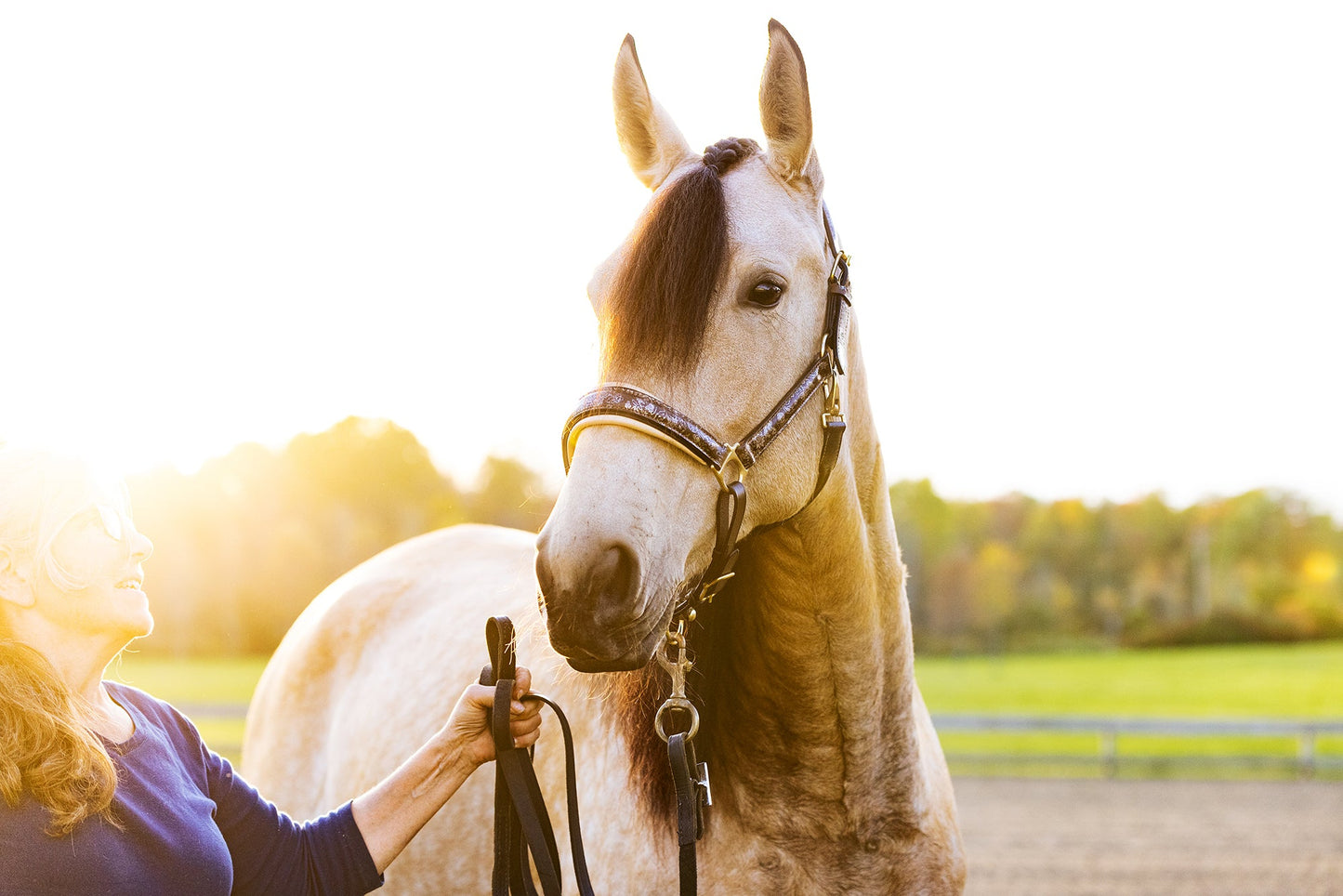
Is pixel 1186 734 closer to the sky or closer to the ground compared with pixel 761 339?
closer to the ground

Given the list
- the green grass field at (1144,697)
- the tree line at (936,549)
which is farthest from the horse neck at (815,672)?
the green grass field at (1144,697)

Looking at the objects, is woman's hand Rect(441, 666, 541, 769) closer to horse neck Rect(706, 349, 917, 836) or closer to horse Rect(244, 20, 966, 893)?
horse Rect(244, 20, 966, 893)

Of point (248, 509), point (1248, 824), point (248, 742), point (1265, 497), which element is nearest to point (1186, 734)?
point (1248, 824)

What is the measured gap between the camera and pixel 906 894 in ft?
8.26

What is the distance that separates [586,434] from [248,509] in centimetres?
2780

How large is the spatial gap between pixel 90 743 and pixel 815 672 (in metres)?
1.44

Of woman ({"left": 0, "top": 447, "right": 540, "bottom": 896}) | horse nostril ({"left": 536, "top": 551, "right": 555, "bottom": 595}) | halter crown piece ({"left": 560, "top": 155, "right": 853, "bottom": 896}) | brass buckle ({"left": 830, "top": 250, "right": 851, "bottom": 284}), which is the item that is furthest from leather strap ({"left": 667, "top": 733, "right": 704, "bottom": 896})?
brass buckle ({"left": 830, "top": 250, "right": 851, "bottom": 284})

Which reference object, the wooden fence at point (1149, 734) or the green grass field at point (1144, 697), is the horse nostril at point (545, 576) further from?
the green grass field at point (1144, 697)

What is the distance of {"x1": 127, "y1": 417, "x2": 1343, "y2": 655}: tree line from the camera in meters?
18.0

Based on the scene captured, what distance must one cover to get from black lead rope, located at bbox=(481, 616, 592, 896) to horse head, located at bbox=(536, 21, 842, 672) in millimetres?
446

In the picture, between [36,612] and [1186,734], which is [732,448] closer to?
[36,612]

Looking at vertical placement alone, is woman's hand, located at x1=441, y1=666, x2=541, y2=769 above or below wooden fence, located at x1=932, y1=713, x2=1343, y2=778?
above

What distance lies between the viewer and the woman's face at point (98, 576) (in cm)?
202

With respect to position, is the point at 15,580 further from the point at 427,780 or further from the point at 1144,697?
the point at 1144,697
